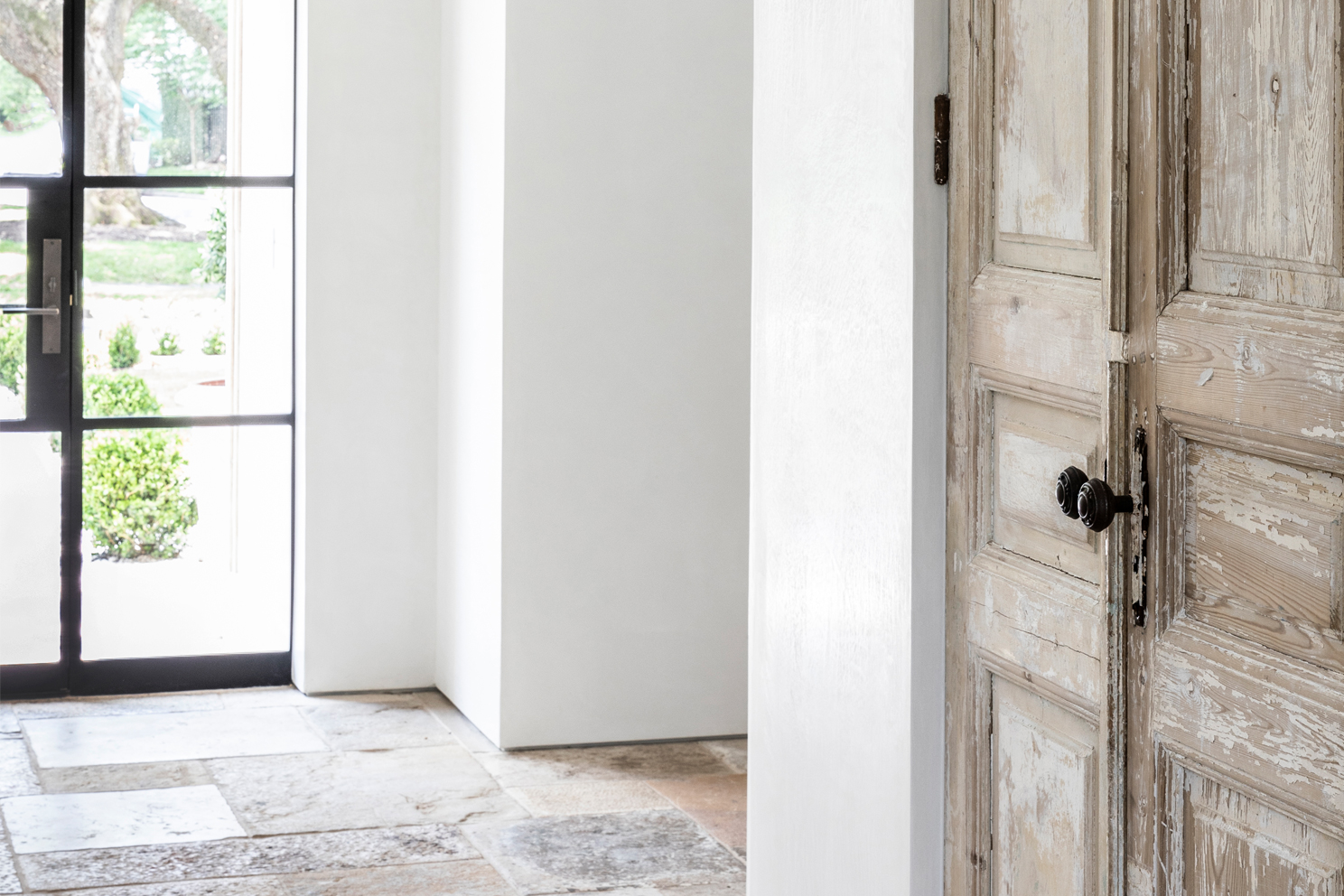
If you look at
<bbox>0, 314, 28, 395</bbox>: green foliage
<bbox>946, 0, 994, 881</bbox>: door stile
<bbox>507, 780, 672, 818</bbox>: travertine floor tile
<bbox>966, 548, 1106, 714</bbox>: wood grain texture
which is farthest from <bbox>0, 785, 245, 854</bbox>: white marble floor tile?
<bbox>966, 548, 1106, 714</bbox>: wood grain texture

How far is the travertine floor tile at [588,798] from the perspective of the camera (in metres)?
3.80

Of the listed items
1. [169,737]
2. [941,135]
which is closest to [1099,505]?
[941,135]

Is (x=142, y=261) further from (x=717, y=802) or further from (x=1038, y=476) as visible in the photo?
(x=1038, y=476)

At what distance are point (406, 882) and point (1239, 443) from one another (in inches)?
90.2

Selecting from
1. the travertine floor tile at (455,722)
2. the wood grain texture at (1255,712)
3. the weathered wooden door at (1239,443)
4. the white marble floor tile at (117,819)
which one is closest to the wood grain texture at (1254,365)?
the weathered wooden door at (1239,443)

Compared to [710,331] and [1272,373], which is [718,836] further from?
[1272,373]


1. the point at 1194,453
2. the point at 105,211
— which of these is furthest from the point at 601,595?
the point at 1194,453

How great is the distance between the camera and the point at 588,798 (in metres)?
3.89

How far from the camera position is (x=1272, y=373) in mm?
1419

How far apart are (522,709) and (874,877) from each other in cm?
218

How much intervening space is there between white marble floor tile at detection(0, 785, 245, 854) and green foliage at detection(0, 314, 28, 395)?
1393mm

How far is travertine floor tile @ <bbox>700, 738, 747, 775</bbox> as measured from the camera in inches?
164

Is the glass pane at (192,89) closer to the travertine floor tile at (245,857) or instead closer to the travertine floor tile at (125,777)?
the travertine floor tile at (125,777)

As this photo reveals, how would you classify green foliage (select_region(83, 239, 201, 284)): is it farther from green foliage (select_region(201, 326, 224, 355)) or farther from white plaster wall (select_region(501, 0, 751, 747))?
white plaster wall (select_region(501, 0, 751, 747))
